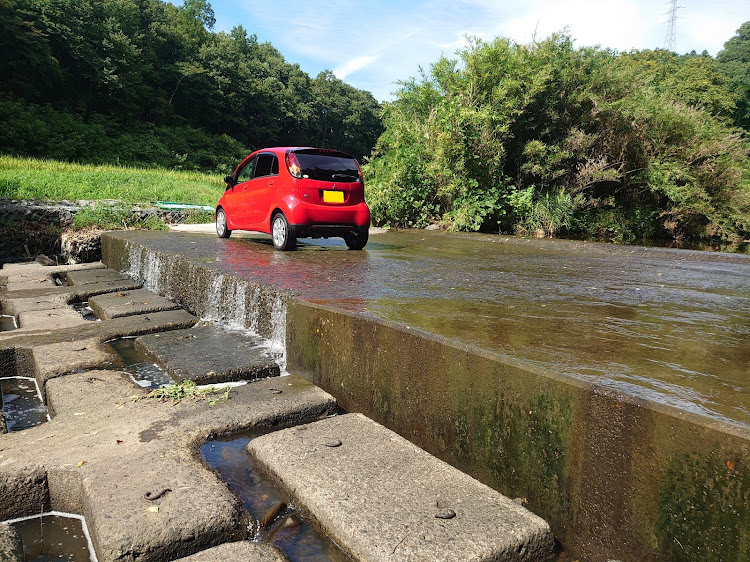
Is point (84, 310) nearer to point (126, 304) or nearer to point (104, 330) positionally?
point (126, 304)

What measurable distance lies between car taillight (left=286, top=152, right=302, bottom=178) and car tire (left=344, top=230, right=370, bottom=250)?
1.35 metres

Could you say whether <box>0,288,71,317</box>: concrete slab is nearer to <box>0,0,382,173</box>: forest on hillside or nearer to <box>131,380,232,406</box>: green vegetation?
<box>131,380,232,406</box>: green vegetation

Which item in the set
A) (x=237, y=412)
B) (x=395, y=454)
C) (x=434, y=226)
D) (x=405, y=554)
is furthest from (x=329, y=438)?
(x=434, y=226)

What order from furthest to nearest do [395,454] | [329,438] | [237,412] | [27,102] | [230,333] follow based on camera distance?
[27,102] < [230,333] < [237,412] < [329,438] < [395,454]

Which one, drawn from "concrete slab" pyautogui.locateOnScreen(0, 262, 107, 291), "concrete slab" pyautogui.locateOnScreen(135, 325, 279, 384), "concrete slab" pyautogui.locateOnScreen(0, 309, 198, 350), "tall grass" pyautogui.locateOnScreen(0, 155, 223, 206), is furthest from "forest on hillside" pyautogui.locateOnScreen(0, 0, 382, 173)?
"concrete slab" pyautogui.locateOnScreen(135, 325, 279, 384)

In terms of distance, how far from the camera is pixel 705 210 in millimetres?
14656

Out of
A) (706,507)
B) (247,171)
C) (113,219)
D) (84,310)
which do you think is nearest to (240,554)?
(706,507)

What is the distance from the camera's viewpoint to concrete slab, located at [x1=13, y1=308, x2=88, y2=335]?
5.06 m

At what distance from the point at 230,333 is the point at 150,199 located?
434 inches

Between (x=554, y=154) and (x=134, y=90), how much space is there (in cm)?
4306

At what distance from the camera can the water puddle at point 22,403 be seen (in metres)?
3.36

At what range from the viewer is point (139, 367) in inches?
164

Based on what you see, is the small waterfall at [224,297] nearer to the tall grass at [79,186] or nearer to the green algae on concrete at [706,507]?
the green algae on concrete at [706,507]

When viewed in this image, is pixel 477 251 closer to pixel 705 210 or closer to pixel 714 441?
pixel 714 441
